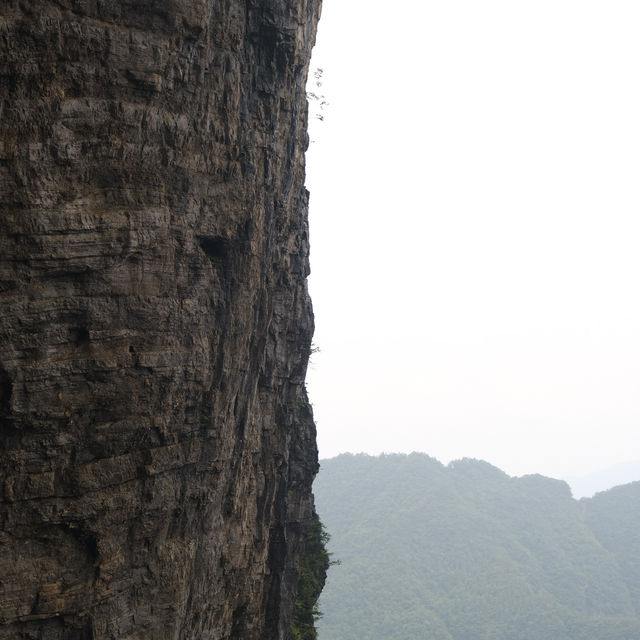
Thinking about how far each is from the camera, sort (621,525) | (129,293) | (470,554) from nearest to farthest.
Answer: (129,293) → (470,554) → (621,525)

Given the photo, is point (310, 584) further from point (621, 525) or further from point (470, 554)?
point (621, 525)

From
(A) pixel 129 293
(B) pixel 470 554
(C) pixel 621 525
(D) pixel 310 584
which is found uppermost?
(A) pixel 129 293

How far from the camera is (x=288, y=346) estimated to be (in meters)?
19.3

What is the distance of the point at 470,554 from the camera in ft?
353

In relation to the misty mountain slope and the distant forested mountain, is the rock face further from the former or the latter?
the misty mountain slope

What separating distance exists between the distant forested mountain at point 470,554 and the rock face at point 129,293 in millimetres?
71697

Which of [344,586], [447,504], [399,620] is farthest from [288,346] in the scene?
[447,504]

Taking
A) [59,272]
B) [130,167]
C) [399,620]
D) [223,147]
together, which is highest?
[223,147]

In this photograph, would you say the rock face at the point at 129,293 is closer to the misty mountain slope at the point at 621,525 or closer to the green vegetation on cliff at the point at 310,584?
the green vegetation on cliff at the point at 310,584

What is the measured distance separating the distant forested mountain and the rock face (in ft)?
235

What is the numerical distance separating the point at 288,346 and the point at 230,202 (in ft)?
21.1

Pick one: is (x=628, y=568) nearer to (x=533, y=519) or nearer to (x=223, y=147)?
(x=533, y=519)

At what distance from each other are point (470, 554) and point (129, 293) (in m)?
105

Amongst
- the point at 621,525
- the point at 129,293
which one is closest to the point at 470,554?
the point at 621,525
